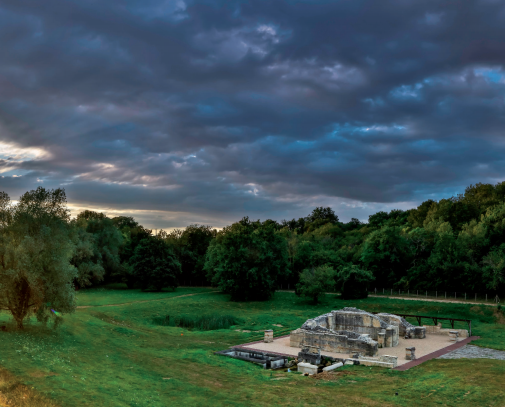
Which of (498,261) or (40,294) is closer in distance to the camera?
(40,294)

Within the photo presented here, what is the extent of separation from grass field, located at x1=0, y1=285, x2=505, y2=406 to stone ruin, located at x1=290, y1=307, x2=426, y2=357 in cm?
373

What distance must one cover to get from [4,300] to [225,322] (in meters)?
22.7

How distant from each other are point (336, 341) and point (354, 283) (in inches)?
1115

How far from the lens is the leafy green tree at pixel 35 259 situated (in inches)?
948

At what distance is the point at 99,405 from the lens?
15.2 metres

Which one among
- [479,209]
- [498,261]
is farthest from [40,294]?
[479,209]

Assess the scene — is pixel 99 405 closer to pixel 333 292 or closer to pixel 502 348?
pixel 502 348

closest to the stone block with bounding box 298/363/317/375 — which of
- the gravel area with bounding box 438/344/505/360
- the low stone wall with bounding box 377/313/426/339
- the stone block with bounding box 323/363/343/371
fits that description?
the stone block with bounding box 323/363/343/371

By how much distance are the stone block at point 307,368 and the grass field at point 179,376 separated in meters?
0.98

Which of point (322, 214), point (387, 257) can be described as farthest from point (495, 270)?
point (322, 214)

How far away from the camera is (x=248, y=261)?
5956 centimetres

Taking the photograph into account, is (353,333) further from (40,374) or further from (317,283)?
(317,283)

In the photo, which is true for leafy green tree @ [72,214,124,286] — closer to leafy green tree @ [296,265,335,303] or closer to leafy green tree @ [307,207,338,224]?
leafy green tree @ [296,265,335,303]

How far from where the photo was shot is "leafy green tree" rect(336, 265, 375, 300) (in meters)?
56.2
